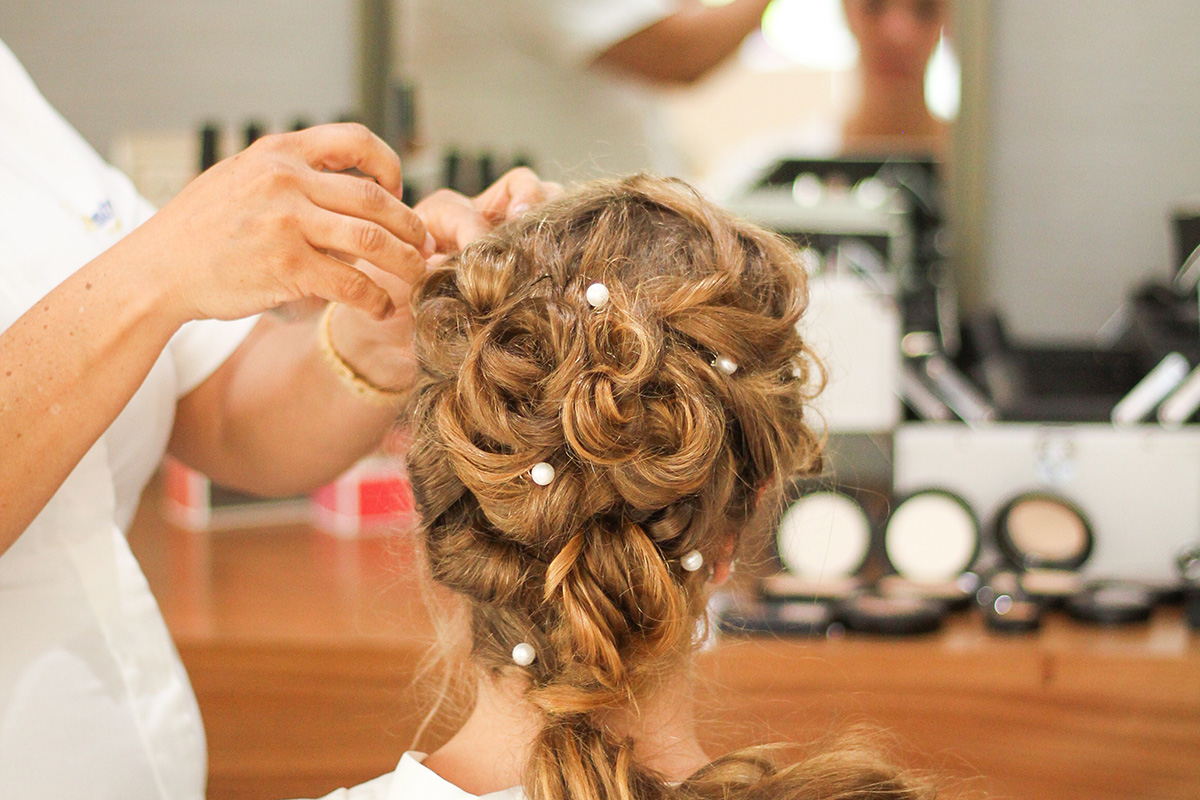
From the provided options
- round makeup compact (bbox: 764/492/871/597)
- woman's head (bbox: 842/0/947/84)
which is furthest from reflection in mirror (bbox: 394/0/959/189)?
round makeup compact (bbox: 764/492/871/597)

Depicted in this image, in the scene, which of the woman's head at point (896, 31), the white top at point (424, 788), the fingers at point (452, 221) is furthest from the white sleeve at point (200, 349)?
the woman's head at point (896, 31)

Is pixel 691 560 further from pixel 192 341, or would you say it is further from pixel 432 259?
pixel 192 341

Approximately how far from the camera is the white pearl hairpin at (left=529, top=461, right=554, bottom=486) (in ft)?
1.92

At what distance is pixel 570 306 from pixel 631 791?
0.29 metres

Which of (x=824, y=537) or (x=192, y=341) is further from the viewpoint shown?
(x=824, y=537)

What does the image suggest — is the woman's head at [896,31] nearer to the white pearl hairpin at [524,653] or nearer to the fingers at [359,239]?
the fingers at [359,239]

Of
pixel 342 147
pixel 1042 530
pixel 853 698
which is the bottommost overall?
pixel 853 698

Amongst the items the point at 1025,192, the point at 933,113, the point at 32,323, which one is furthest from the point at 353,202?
→ the point at 1025,192

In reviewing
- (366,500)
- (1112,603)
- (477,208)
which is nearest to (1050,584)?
(1112,603)

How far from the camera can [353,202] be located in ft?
2.09

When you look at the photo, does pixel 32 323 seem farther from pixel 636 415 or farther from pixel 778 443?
pixel 778 443

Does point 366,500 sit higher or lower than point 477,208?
lower

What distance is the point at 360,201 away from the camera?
64 cm

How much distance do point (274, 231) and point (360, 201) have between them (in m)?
0.06
